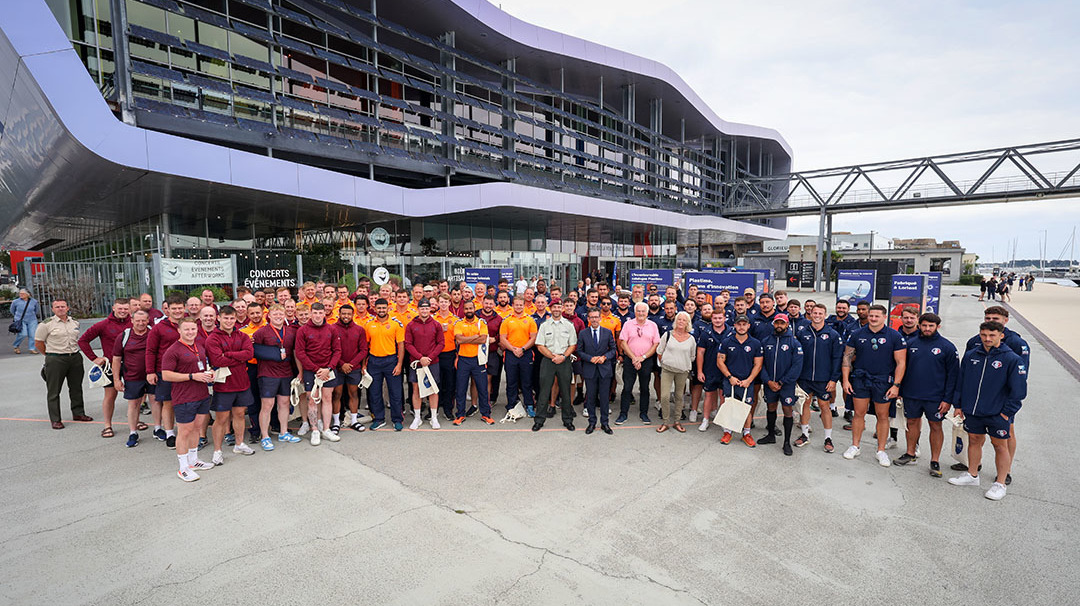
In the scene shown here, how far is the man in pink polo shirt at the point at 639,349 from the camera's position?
7.01 m

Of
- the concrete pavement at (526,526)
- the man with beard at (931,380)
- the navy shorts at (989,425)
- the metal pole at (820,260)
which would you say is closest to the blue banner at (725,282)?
the concrete pavement at (526,526)

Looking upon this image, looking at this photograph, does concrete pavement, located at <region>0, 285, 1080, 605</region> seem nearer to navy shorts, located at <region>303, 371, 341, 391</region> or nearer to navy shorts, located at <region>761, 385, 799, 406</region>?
navy shorts, located at <region>761, 385, 799, 406</region>

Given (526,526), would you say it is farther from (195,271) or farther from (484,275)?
(484,275)

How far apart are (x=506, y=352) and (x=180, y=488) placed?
423cm

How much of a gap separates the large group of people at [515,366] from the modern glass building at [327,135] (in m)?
7.09

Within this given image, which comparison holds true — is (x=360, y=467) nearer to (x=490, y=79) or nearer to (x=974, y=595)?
(x=974, y=595)

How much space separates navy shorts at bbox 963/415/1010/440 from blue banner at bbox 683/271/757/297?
30.3 ft

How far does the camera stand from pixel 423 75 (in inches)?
831

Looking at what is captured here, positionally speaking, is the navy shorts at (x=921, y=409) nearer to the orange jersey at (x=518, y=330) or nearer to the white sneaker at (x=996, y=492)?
the white sneaker at (x=996, y=492)

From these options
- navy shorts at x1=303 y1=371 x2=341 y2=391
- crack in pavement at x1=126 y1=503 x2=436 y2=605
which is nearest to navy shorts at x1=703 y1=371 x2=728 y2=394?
crack in pavement at x1=126 y1=503 x2=436 y2=605

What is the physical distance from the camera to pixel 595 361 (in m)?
6.78

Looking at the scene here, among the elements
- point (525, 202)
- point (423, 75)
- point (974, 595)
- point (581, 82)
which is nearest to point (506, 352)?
point (974, 595)

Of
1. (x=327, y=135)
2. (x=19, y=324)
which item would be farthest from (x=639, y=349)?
(x=19, y=324)

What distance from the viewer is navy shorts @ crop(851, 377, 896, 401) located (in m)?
5.68
